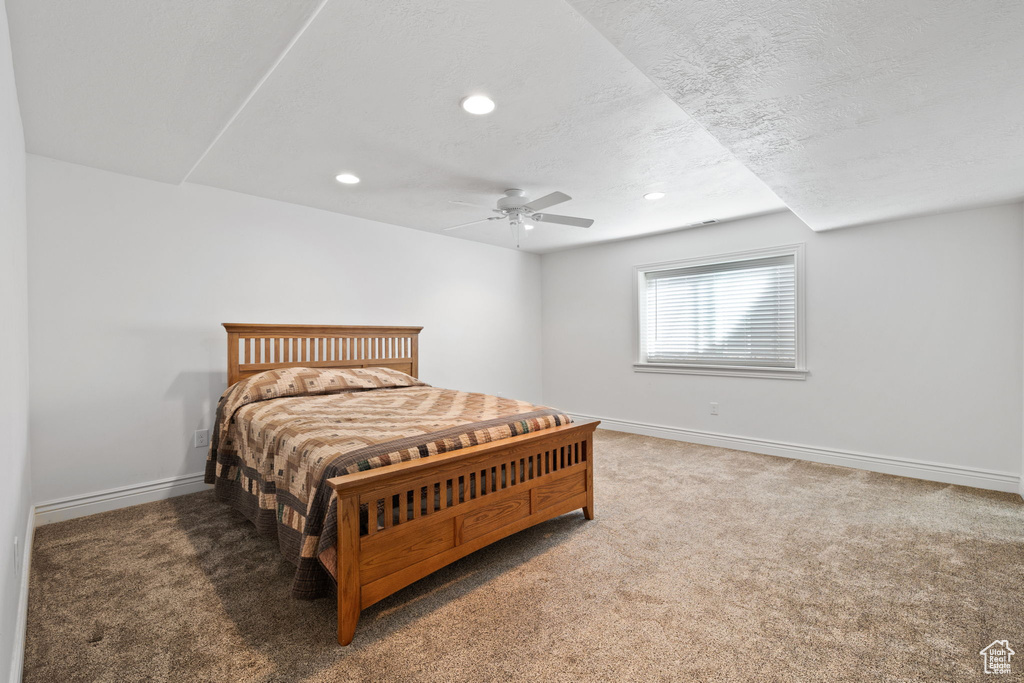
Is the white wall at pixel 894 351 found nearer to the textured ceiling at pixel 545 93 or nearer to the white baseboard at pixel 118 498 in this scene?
the textured ceiling at pixel 545 93

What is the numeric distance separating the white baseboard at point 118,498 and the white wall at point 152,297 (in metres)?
0.04

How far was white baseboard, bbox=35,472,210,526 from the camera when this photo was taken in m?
2.77

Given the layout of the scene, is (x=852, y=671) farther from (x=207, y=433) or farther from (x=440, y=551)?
(x=207, y=433)

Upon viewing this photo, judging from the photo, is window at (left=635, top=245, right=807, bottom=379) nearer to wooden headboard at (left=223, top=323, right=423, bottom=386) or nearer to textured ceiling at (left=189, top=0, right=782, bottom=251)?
textured ceiling at (left=189, top=0, right=782, bottom=251)

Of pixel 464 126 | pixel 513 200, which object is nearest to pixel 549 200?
pixel 513 200

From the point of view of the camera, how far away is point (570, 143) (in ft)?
8.50

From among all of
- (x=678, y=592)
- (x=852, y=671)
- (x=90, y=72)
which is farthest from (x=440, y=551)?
(x=90, y=72)

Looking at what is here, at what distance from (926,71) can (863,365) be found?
2.87m

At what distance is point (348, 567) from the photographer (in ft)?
5.50

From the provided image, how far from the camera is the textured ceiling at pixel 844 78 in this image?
1.31 metres

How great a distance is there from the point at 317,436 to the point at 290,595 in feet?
2.21

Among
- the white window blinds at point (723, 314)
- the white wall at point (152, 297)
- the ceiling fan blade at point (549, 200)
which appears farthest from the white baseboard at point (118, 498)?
the white window blinds at point (723, 314)

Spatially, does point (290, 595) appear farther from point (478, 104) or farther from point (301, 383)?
point (478, 104)

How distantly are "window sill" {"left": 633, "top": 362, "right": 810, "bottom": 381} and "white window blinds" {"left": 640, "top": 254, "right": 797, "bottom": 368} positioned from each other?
0.05 m
